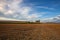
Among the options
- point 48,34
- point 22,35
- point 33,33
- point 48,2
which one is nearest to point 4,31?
point 22,35

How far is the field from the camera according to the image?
11.9ft

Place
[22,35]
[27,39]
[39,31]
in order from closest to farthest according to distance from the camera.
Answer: [27,39], [22,35], [39,31]

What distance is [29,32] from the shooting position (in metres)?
4.03

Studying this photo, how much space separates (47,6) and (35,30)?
923 mm

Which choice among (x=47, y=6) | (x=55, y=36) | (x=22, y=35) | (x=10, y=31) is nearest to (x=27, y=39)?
(x=22, y=35)

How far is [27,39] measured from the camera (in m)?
3.52

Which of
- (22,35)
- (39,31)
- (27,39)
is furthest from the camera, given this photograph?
(39,31)

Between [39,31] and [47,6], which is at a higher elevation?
[47,6]

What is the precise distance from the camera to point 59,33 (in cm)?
412

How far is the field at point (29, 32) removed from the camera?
3639 mm

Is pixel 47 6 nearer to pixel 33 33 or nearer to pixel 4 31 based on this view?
pixel 33 33

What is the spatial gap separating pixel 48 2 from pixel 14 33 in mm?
1445

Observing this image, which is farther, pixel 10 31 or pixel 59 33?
pixel 59 33

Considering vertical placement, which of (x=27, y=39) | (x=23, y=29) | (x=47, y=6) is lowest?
(x=27, y=39)
